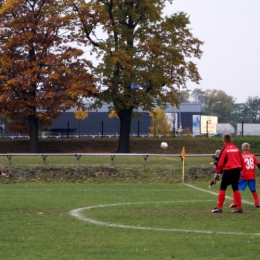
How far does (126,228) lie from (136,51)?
30054 millimetres

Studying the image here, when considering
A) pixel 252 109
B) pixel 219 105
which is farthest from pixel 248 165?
pixel 252 109

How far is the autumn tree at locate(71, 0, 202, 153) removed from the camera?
4012cm

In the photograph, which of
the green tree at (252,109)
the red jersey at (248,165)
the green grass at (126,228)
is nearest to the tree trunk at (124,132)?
the green grass at (126,228)

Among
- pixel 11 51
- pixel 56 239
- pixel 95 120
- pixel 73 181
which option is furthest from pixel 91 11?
pixel 95 120

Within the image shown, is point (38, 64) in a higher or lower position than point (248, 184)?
higher

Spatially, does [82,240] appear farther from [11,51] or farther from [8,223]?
[11,51]

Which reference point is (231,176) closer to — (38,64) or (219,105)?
(38,64)

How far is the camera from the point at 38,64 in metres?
40.4

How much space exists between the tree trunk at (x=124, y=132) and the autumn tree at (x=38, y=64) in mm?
3195

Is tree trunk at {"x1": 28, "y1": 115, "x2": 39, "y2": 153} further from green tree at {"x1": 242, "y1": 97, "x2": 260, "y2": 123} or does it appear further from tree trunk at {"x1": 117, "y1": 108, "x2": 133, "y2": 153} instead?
green tree at {"x1": 242, "y1": 97, "x2": 260, "y2": 123}

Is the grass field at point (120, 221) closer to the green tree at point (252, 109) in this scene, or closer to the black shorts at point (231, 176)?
the black shorts at point (231, 176)

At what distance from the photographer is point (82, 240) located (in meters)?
10.2

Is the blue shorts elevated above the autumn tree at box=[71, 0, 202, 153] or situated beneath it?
situated beneath

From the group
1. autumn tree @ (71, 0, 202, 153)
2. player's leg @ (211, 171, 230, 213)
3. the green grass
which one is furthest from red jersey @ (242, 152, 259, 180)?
autumn tree @ (71, 0, 202, 153)
